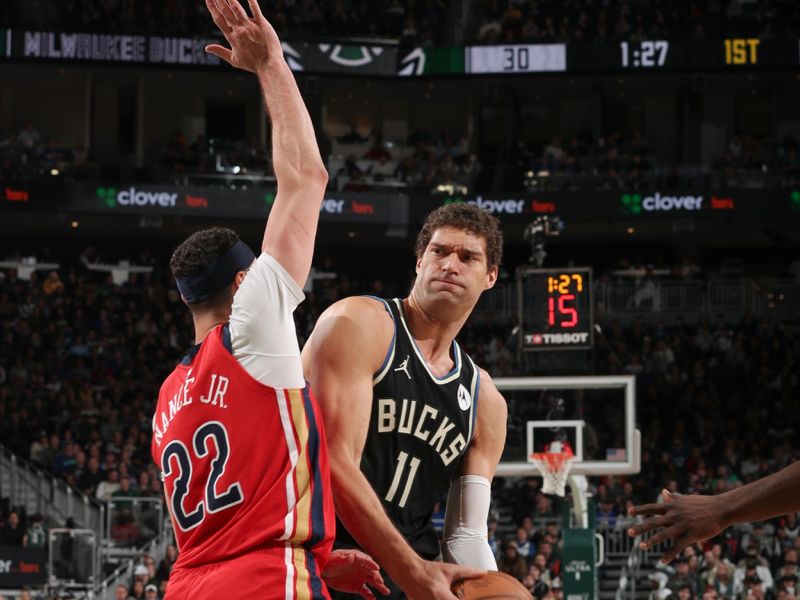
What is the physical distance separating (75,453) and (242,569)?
2097 cm

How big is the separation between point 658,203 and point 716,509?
1112 inches

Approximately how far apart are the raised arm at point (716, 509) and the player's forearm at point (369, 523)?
78 centimetres

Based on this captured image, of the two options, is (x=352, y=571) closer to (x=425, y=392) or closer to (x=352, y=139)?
(x=425, y=392)

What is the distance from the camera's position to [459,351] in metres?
5.44

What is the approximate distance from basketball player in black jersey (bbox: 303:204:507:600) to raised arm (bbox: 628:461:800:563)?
2.91 feet

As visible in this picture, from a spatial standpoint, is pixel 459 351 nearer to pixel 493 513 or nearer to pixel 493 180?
pixel 493 513

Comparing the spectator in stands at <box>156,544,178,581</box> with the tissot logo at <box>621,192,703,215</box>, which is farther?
the tissot logo at <box>621,192,703,215</box>

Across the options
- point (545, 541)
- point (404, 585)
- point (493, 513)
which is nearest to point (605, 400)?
point (545, 541)

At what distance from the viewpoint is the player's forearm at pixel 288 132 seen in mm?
4207

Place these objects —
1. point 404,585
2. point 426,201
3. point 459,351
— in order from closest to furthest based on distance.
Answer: point 404,585 → point 459,351 → point 426,201

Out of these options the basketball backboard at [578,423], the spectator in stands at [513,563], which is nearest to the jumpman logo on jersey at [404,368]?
the basketball backboard at [578,423]

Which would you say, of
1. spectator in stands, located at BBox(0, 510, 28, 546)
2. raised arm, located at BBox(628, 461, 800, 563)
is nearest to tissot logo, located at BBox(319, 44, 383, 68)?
spectator in stands, located at BBox(0, 510, 28, 546)

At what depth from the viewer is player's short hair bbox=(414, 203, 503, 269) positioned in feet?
17.2

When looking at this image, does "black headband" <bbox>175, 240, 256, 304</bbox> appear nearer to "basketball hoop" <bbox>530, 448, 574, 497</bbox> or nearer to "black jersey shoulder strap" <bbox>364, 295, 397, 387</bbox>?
"black jersey shoulder strap" <bbox>364, 295, 397, 387</bbox>
